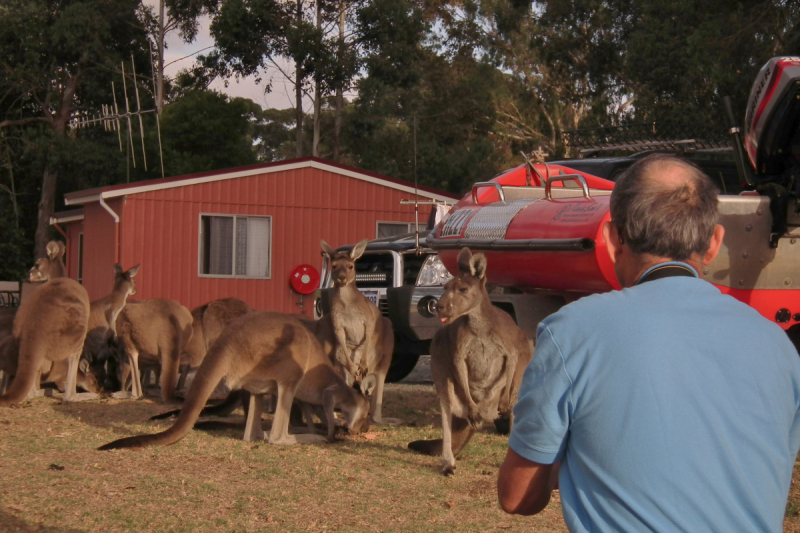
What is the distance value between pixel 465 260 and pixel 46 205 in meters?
25.3

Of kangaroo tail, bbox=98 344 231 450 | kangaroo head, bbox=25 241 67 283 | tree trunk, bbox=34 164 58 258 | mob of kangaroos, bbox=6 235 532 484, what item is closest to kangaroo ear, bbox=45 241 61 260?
kangaroo head, bbox=25 241 67 283

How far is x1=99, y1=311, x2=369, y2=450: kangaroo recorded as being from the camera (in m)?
6.50

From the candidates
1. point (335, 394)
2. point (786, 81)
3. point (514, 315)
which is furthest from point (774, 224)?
point (335, 394)

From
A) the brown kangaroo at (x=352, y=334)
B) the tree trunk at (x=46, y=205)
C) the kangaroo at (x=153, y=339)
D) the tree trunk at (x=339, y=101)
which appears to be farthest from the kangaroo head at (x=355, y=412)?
the tree trunk at (x=46, y=205)

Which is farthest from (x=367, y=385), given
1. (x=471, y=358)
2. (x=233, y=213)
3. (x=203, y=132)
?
(x=203, y=132)

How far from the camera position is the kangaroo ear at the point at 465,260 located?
6.45 metres

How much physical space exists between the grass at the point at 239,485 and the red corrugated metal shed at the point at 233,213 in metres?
9.82

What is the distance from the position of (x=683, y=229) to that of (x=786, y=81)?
4.39m

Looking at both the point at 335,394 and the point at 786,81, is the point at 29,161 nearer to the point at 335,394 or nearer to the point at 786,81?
the point at 335,394

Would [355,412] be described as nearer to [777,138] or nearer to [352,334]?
[352,334]

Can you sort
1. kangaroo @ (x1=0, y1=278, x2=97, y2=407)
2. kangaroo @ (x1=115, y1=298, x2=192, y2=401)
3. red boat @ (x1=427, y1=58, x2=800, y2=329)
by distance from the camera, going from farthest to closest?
kangaroo @ (x1=115, y1=298, x2=192, y2=401), kangaroo @ (x1=0, y1=278, x2=97, y2=407), red boat @ (x1=427, y1=58, x2=800, y2=329)

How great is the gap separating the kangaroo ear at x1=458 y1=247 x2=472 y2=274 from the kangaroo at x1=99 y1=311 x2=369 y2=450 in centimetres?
143

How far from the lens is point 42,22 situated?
2803 cm

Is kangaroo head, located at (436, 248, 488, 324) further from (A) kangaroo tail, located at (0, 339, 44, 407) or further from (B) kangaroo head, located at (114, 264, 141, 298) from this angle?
(B) kangaroo head, located at (114, 264, 141, 298)
